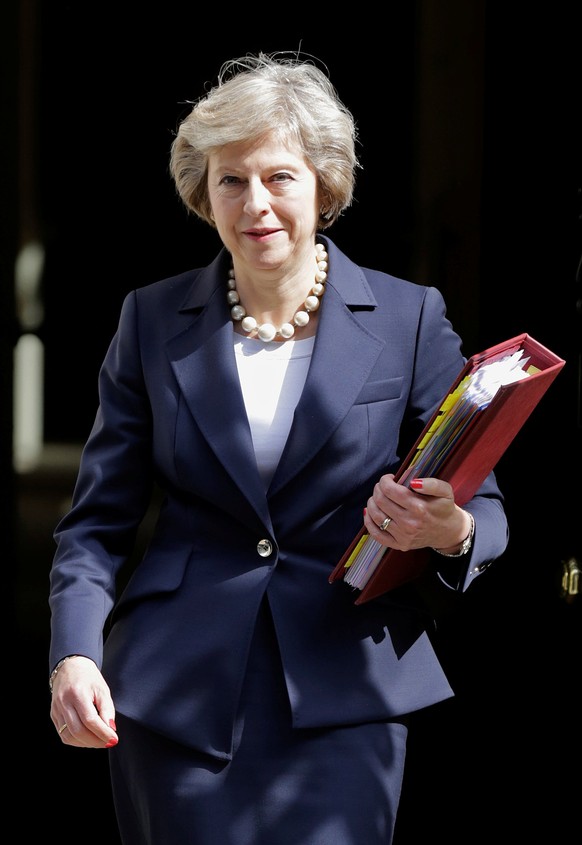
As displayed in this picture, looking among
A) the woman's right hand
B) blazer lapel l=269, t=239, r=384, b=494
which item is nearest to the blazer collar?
blazer lapel l=269, t=239, r=384, b=494

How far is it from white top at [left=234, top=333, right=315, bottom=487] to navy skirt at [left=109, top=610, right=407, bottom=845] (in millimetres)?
305

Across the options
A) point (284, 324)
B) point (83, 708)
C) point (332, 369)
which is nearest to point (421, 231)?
point (284, 324)

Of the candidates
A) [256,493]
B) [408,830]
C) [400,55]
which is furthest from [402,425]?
[408,830]

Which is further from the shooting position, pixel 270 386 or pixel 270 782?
pixel 270 386

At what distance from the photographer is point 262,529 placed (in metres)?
2.49

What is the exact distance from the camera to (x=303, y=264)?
8.61 ft

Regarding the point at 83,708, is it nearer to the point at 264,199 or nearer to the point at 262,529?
the point at 262,529

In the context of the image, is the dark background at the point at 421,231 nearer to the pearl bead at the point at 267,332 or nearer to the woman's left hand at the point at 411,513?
the pearl bead at the point at 267,332

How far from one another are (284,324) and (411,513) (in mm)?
566

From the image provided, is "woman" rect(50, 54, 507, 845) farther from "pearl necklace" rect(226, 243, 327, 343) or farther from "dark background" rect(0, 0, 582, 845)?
"dark background" rect(0, 0, 582, 845)

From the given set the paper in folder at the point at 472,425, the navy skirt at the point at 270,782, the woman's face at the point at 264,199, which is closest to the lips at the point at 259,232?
the woman's face at the point at 264,199

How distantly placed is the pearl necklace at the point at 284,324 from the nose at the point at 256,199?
0.73 ft

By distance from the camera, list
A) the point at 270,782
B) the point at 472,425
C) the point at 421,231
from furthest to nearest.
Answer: the point at 421,231 → the point at 270,782 → the point at 472,425

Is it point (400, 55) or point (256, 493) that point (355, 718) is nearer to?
point (256, 493)
